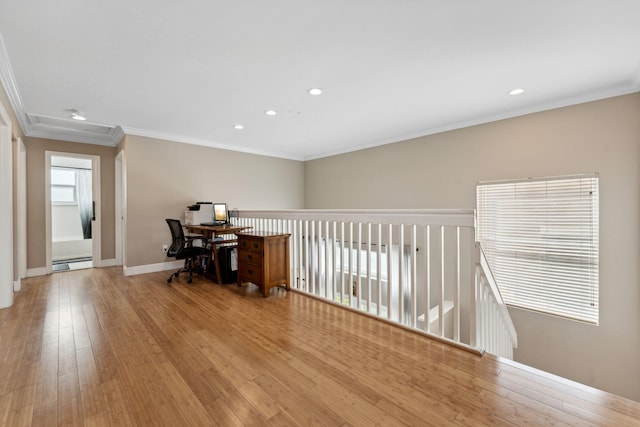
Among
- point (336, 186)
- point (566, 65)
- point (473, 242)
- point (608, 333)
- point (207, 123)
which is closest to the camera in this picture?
point (473, 242)

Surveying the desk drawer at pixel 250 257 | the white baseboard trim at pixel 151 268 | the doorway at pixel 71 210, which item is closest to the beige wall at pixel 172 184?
the white baseboard trim at pixel 151 268

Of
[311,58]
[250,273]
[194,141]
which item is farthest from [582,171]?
[194,141]

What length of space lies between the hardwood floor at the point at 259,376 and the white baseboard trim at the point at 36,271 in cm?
208

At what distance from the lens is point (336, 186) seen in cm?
609

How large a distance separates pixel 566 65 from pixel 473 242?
6.65 ft

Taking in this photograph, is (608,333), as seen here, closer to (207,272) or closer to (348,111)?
(348,111)

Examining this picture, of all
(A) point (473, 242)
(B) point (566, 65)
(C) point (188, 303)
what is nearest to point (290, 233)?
(C) point (188, 303)

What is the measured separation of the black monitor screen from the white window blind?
13.5 feet

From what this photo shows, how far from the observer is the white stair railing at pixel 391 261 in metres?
2.06

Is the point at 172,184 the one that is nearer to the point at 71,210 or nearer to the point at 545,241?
the point at 71,210

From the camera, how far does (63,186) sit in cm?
632

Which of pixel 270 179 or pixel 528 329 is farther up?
pixel 270 179

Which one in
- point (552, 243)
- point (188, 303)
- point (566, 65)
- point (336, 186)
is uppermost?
point (566, 65)

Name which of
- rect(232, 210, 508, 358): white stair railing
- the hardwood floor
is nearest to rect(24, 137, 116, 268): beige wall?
the hardwood floor
